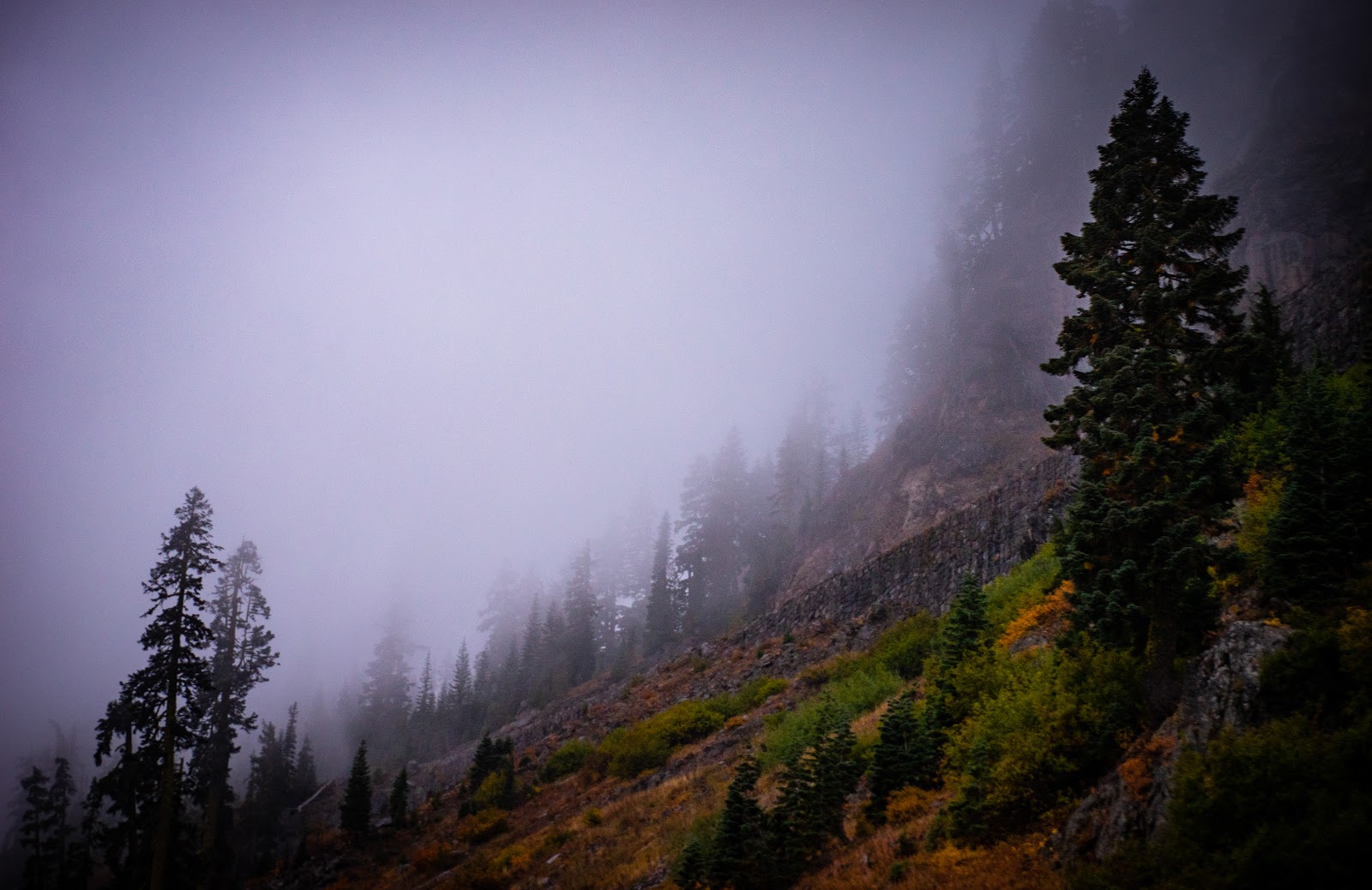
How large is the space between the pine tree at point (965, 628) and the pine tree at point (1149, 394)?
11.5 ft

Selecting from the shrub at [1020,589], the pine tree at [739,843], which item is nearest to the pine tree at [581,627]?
the shrub at [1020,589]

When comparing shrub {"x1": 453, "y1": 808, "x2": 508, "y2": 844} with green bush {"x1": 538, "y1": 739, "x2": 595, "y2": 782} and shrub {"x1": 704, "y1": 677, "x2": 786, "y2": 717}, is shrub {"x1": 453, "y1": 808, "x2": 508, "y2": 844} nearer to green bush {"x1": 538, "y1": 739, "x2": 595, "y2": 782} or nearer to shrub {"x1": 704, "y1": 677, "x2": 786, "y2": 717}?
green bush {"x1": 538, "y1": 739, "x2": 595, "y2": 782}

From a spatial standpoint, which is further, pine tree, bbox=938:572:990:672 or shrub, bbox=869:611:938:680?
shrub, bbox=869:611:938:680

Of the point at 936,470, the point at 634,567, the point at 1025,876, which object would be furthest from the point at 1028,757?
the point at 634,567

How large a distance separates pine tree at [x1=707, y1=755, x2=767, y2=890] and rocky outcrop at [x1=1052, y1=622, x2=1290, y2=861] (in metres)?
5.51

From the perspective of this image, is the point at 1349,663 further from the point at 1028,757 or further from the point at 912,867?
the point at 912,867

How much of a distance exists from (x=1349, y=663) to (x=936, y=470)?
46257mm

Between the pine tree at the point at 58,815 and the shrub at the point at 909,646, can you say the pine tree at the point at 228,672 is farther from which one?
the shrub at the point at 909,646

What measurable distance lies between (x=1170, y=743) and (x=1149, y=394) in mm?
5702

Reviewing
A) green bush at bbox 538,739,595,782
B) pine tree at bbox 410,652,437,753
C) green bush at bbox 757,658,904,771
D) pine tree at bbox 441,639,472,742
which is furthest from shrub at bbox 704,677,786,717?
pine tree at bbox 410,652,437,753

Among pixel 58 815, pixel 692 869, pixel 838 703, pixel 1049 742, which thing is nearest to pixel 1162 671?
pixel 1049 742

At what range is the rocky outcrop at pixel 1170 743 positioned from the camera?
6.71 meters

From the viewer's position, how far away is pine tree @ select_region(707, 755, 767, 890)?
11.1 meters

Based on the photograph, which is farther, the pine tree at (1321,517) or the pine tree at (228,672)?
the pine tree at (228,672)
